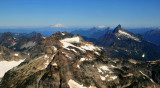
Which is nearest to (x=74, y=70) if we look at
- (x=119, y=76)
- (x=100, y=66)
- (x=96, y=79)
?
(x=96, y=79)

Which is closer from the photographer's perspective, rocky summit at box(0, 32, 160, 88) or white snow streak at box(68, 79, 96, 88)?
white snow streak at box(68, 79, 96, 88)

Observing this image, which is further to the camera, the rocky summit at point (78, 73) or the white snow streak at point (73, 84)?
the rocky summit at point (78, 73)

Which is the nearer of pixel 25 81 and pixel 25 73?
pixel 25 81

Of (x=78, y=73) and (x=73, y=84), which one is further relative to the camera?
(x=78, y=73)

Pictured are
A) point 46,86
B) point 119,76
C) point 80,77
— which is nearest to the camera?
point 46,86

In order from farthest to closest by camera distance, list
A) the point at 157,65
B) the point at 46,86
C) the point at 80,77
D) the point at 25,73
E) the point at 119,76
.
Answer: the point at 157,65, the point at 25,73, the point at 119,76, the point at 80,77, the point at 46,86

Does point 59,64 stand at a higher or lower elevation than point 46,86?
higher

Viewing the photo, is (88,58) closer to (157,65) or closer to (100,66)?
(100,66)

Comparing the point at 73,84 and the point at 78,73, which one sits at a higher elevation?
the point at 78,73

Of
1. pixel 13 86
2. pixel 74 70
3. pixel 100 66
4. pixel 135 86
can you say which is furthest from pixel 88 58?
pixel 13 86
